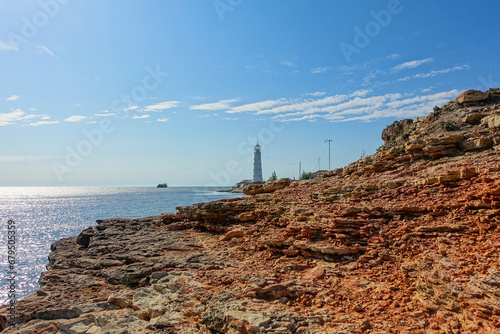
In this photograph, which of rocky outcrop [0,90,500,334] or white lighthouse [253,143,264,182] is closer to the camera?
rocky outcrop [0,90,500,334]

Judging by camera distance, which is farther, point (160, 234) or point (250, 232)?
point (160, 234)

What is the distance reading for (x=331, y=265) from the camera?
371 inches

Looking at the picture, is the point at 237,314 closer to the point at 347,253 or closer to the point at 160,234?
the point at 347,253

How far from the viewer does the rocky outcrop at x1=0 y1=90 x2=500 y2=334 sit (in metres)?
6.49

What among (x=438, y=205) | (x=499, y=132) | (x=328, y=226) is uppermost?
(x=499, y=132)

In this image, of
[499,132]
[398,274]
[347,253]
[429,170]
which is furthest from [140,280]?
[499,132]

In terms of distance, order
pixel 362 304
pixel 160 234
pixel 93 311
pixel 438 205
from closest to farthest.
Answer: pixel 362 304, pixel 93 311, pixel 438 205, pixel 160 234

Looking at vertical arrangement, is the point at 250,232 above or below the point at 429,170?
below

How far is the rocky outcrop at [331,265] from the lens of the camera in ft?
21.3

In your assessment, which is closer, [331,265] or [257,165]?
[331,265]

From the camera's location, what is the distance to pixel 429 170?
44.7 feet

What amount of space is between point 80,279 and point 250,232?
7443 millimetres

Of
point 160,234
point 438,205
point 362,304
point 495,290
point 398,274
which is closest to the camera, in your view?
point 495,290

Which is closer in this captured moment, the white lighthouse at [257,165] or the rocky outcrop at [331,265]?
the rocky outcrop at [331,265]
